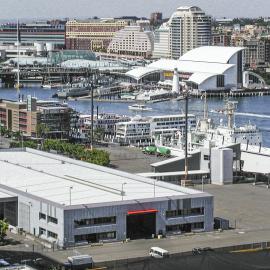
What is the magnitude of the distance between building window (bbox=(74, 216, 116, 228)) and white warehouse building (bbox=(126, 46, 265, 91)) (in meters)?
21.0

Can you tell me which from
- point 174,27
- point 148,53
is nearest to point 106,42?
point 148,53

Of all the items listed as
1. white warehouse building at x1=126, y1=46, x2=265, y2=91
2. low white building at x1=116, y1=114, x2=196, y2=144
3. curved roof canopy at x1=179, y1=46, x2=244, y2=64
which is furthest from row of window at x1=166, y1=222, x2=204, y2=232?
curved roof canopy at x1=179, y1=46, x2=244, y2=64

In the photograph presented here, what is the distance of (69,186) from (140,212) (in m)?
1.12

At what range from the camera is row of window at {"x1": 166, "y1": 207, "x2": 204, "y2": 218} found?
909cm

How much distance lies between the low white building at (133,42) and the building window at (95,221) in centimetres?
3364

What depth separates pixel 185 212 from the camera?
30.1ft

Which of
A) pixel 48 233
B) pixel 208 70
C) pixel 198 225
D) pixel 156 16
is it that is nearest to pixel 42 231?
pixel 48 233

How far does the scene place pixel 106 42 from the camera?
158ft

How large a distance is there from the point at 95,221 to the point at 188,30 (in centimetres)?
3042

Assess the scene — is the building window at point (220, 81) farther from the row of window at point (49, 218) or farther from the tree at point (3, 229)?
the tree at point (3, 229)

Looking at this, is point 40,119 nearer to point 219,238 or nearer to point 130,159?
point 130,159

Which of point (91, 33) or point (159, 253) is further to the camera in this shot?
point (91, 33)

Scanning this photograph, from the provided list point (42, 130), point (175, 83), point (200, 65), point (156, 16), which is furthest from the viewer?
point (156, 16)

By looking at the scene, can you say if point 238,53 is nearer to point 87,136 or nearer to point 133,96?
point 133,96
